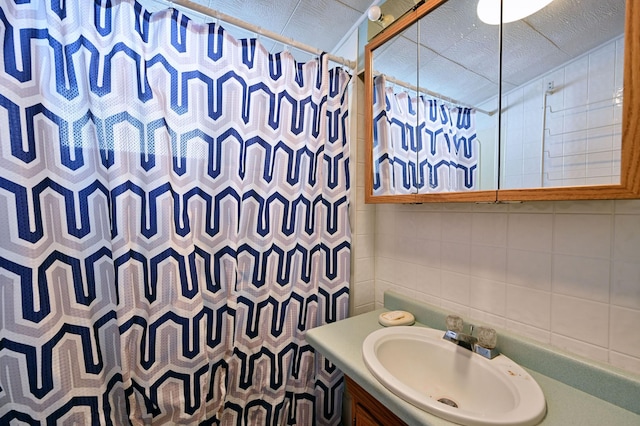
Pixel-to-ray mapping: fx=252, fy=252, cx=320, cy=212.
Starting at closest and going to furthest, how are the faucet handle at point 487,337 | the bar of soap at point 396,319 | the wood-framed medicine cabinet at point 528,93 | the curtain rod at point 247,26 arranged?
the wood-framed medicine cabinet at point 528,93
the faucet handle at point 487,337
the curtain rod at point 247,26
the bar of soap at point 396,319

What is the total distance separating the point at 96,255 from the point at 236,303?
51 cm

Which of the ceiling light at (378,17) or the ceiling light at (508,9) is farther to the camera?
the ceiling light at (378,17)

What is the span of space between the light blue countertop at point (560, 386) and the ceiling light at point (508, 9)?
3.22 ft

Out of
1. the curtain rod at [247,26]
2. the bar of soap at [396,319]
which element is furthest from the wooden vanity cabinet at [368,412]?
the curtain rod at [247,26]

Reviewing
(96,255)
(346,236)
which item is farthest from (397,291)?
(96,255)

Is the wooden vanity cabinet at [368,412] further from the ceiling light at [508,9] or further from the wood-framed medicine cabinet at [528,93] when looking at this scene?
the ceiling light at [508,9]

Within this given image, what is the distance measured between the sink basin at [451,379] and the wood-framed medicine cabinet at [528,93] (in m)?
0.51

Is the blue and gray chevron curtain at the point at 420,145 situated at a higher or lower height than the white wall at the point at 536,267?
higher

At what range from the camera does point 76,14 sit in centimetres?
80

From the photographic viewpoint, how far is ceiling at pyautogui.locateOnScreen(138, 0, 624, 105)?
2.13 feet

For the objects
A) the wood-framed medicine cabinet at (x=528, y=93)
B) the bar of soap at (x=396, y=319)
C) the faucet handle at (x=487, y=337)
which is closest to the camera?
the wood-framed medicine cabinet at (x=528, y=93)

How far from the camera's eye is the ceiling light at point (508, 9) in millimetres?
703

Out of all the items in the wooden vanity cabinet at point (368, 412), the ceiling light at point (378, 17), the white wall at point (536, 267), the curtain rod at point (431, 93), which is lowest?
the wooden vanity cabinet at point (368, 412)

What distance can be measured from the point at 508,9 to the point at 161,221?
4.32 feet
